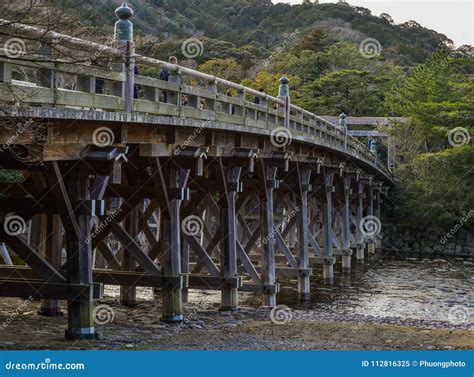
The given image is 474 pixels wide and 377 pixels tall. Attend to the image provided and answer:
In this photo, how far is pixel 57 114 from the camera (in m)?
8.48

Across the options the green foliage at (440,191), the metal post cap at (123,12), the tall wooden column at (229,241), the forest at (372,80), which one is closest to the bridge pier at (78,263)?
the metal post cap at (123,12)

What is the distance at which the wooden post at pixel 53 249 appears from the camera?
12.6 m

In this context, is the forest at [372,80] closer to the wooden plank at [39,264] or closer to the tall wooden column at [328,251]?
the wooden plank at [39,264]

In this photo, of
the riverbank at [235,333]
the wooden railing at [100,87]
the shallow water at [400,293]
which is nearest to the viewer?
the wooden railing at [100,87]

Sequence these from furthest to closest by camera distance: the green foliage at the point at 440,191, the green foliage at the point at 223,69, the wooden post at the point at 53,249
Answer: the green foliage at the point at 223,69, the green foliage at the point at 440,191, the wooden post at the point at 53,249

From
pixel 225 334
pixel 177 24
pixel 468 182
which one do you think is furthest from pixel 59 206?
pixel 177 24

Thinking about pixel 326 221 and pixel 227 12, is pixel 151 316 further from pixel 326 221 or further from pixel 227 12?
pixel 227 12

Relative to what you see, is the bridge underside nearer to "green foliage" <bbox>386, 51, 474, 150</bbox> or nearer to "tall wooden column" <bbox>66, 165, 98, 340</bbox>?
"tall wooden column" <bbox>66, 165, 98, 340</bbox>

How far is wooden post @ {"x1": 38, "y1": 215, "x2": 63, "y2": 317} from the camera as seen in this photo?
1263 cm

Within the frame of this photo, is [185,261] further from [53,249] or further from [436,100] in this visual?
[436,100]

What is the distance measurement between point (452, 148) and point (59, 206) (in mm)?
34001

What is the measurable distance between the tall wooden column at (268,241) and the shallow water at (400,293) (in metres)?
1.68

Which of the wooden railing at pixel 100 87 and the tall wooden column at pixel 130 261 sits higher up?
the wooden railing at pixel 100 87

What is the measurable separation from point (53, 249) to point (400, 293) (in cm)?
1129
